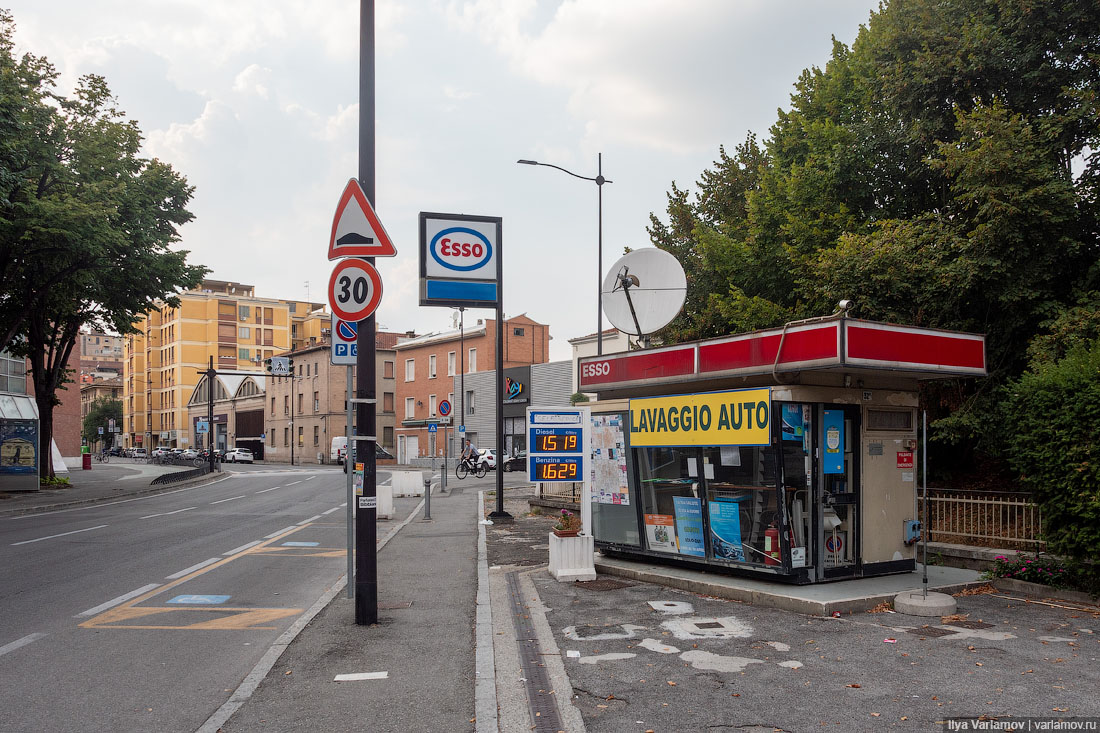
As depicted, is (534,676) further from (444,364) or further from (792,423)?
(444,364)

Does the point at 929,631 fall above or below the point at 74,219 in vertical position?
below

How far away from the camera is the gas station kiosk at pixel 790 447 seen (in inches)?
358

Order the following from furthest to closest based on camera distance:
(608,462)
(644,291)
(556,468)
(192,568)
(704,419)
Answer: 1. (644,291)
2. (192,568)
3. (608,462)
4. (556,468)
5. (704,419)

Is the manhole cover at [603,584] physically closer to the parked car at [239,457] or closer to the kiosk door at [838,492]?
the kiosk door at [838,492]

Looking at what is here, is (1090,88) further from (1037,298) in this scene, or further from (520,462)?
(520,462)

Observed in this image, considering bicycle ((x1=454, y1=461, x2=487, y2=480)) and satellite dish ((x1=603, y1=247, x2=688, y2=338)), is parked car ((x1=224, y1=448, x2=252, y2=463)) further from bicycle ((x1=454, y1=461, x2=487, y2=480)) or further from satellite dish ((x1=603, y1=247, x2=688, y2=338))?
satellite dish ((x1=603, y1=247, x2=688, y2=338))

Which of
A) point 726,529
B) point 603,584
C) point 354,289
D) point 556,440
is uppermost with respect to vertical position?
point 354,289

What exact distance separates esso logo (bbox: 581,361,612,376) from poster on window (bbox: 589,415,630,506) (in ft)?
2.31

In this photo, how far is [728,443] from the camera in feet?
31.6

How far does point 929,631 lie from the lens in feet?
24.3

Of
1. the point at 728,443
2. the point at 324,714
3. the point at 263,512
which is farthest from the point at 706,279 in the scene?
the point at 324,714

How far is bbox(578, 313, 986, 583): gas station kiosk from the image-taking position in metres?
9.09

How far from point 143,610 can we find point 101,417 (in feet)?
434

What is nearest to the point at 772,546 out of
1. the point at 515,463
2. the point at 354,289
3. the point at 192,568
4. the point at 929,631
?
the point at 929,631
